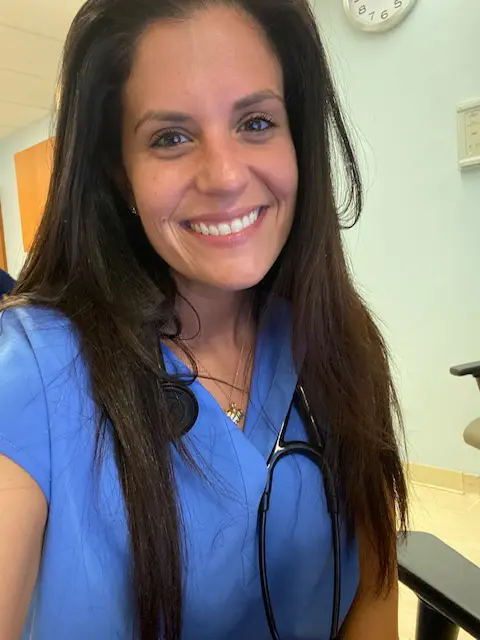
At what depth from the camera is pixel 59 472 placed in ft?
2.06

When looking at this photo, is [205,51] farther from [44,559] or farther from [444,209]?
[444,209]

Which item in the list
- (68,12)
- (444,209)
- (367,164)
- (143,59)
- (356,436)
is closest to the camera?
(143,59)

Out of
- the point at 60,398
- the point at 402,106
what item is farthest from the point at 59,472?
the point at 402,106

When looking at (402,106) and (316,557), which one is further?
(402,106)

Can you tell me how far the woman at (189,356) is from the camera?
0.64 m

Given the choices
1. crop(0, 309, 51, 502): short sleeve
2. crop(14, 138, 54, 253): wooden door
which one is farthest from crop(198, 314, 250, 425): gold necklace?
crop(14, 138, 54, 253): wooden door

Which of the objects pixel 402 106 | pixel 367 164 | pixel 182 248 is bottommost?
pixel 182 248

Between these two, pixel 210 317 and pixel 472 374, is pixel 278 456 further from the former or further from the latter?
pixel 472 374

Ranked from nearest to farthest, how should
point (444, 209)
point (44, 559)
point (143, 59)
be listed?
point (44, 559) → point (143, 59) → point (444, 209)

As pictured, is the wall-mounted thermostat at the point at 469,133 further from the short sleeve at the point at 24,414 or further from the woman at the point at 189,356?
the short sleeve at the point at 24,414

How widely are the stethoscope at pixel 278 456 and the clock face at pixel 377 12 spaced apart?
164 cm

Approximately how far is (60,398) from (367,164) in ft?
5.85

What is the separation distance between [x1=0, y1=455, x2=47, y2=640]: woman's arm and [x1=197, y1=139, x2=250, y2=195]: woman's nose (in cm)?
39

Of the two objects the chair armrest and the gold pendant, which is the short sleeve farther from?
the chair armrest
